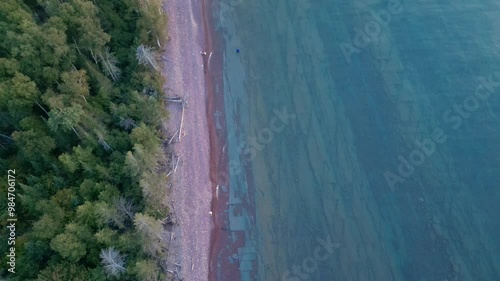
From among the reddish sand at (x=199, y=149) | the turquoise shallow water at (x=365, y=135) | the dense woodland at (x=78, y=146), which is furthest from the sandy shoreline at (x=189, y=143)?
the turquoise shallow water at (x=365, y=135)

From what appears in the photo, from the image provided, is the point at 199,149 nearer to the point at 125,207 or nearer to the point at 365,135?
the point at 125,207

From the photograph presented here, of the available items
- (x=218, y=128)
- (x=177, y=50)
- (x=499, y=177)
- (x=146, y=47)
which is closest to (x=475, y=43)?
(x=499, y=177)

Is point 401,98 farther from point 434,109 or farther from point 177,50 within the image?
point 177,50

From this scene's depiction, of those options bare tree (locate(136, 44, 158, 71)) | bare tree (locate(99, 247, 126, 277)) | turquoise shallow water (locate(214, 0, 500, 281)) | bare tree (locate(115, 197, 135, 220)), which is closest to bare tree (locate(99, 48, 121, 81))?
bare tree (locate(136, 44, 158, 71))

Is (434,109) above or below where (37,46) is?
below

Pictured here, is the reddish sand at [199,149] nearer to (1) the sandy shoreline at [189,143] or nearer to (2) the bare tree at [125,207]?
(1) the sandy shoreline at [189,143]

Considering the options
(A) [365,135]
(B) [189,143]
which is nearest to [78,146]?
(B) [189,143]

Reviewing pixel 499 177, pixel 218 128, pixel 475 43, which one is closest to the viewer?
pixel 499 177
